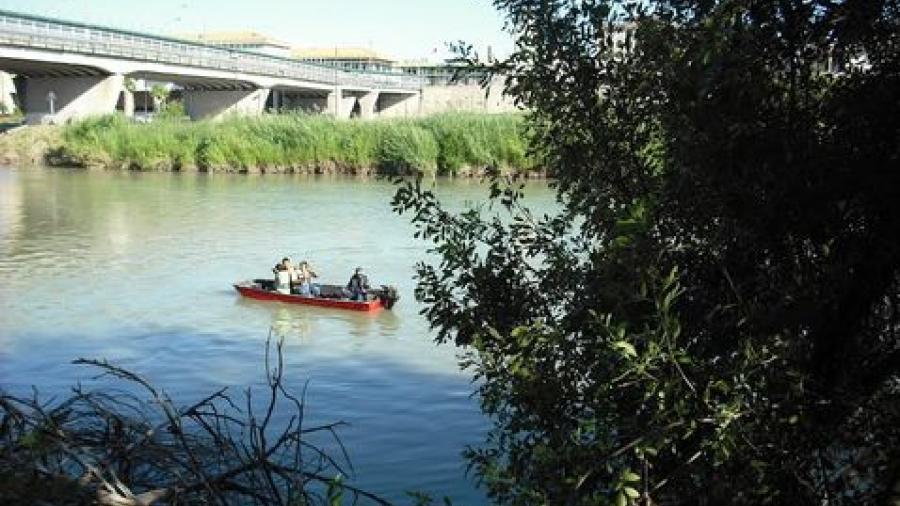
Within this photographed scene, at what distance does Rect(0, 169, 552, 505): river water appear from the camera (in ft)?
33.2

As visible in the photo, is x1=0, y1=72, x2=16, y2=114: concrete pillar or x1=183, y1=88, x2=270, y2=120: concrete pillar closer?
x1=183, y1=88, x2=270, y2=120: concrete pillar

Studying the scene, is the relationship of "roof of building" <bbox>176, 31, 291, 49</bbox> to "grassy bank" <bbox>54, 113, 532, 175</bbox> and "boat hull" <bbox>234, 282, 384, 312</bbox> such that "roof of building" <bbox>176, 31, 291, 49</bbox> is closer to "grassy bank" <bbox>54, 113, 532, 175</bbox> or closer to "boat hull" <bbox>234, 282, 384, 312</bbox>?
"grassy bank" <bbox>54, 113, 532, 175</bbox>

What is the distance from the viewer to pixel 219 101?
222 feet

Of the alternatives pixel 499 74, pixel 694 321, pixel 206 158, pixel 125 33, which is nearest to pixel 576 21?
pixel 499 74

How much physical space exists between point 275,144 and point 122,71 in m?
13.5

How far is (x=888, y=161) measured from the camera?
3551 millimetres

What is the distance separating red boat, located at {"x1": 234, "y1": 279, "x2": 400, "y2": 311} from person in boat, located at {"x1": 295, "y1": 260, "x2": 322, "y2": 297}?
0.12 m

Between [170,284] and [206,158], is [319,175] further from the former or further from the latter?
[170,284]

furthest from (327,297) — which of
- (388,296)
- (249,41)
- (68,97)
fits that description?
(249,41)

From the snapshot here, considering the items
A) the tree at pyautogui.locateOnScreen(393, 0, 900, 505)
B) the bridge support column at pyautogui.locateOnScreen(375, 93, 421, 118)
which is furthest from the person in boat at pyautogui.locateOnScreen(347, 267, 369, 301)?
the bridge support column at pyautogui.locateOnScreen(375, 93, 421, 118)

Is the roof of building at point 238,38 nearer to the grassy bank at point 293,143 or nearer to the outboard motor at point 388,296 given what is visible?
the grassy bank at point 293,143

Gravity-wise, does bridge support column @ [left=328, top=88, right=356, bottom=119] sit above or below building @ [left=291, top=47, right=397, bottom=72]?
below

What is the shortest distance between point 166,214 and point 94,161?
1813 centimetres

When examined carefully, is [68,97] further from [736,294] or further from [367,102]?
[736,294]
